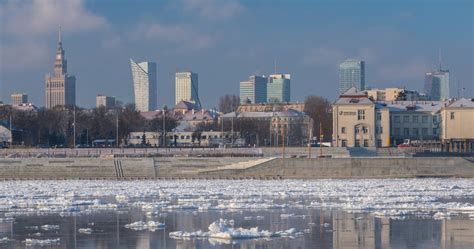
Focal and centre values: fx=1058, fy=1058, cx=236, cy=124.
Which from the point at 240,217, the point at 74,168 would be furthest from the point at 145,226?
the point at 74,168

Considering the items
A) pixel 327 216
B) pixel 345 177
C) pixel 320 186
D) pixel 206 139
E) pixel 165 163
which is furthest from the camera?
pixel 206 139

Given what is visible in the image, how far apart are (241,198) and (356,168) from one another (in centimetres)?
2641

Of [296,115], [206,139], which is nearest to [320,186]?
[206,139]

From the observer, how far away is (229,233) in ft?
93.4

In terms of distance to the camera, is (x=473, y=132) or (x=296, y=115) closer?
(x=473, y=132)

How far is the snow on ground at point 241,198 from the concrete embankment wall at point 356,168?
1249cm

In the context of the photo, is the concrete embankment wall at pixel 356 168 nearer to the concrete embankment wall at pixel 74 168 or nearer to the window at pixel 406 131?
the concrete embankment wall at pixel 74 168

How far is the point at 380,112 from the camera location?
104062mm

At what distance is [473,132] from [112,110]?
73.0 meters

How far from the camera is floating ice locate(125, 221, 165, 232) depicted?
31.3 m

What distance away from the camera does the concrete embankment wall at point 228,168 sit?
68.7 meters

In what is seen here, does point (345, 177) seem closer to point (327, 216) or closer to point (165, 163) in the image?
point (165, 163)

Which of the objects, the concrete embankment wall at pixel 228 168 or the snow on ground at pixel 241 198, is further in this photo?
the concrete embankment wall at pixel 228 168

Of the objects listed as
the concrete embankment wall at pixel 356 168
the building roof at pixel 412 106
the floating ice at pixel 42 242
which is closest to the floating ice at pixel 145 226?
the floating ice at pixel 42 242
